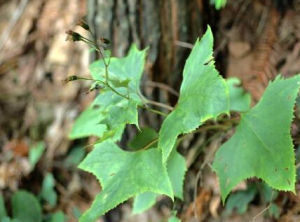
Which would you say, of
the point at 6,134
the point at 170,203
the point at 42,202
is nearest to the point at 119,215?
the point at 170,203

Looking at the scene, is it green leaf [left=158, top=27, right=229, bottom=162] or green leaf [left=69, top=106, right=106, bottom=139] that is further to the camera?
green leaf [left=69, top=106, right=106, bottom=139]

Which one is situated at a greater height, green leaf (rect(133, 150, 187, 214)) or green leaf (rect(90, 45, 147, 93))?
green leaf (rect(90, 45, 147, 93))

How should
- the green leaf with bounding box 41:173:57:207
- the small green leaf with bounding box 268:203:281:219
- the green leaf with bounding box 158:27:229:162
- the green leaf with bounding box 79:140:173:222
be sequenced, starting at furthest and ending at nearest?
the green leaf with bounding box 41:173:57:207 → the small green leaf with bounding box 268:203:281:219 → the green leaf with bounding box 79:140:173:222 → the green leaf with bounding box 158:27:229:162

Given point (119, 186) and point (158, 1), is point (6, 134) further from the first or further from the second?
point (119, 186)

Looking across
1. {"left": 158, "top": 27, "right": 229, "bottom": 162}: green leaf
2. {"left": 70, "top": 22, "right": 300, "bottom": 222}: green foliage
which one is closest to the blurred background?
{"left": 70, "top": 22, "right": 300, "bottom": 222}: green foliage

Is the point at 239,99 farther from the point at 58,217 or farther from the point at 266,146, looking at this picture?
the point at 58,217

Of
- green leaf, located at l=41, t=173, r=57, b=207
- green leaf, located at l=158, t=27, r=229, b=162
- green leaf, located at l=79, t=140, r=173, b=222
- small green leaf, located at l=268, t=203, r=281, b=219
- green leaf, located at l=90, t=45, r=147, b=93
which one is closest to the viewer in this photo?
green leaf, located at l=158, t=27, r=229, b=162

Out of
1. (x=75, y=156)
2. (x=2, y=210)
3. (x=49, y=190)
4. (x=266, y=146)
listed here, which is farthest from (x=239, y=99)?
(x=2, y=210)

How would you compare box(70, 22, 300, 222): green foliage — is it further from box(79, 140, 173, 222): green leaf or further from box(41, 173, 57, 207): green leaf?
box(41, 173, 57, 207): green leaf
